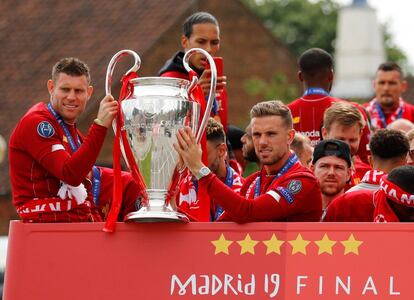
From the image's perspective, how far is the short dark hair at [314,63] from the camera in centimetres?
1187

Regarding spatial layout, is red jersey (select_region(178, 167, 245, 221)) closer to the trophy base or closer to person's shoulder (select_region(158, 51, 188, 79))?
the trophy base

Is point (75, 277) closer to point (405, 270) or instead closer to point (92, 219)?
point (92, 219)

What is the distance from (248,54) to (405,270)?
29597mm

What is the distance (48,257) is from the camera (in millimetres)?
9125

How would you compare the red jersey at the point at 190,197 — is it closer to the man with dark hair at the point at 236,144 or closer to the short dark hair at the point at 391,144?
the short dark hair at the point at 391,144

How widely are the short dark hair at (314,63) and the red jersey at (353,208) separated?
8.04 ft

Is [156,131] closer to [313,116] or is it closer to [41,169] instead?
[41,169]

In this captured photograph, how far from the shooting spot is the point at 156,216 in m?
8.91

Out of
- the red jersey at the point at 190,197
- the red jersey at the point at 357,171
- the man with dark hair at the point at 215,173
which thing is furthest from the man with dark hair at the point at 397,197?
the red jersey at the point at 357,171

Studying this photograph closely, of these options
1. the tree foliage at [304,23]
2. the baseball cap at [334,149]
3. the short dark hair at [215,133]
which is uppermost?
the tree foliage at [304,23]

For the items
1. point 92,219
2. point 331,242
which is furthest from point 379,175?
point 92,219

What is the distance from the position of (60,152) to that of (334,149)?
76.2 inches

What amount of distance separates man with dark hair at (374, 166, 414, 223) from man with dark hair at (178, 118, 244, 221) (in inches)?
58.4

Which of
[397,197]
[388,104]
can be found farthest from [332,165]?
[388,104]
